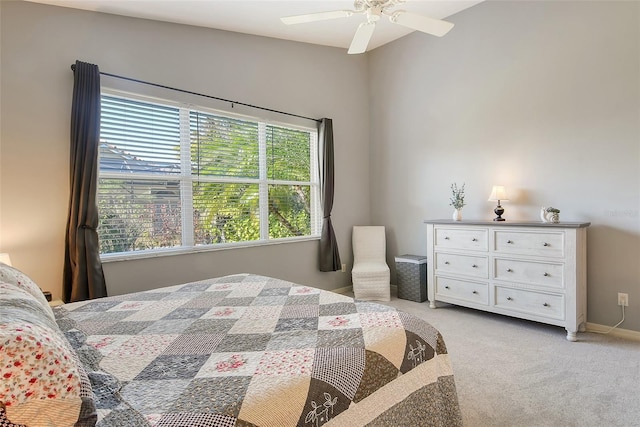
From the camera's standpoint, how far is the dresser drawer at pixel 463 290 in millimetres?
3355

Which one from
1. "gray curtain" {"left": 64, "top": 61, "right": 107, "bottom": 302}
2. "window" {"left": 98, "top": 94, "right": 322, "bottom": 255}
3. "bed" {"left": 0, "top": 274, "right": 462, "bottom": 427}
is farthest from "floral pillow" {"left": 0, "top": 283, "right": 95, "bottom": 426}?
"window" {"left": 98, "top": 94, "right": 322, "bottom": 255}

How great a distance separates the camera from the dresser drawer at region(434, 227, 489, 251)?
3.34 m

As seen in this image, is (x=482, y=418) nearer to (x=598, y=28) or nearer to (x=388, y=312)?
(x=388, y=312)

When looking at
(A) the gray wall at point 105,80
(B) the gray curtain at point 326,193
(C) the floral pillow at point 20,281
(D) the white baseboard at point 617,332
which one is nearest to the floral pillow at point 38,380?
(C) the floral pillow at point 20,281

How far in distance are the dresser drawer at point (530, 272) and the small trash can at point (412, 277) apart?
2.88 ft

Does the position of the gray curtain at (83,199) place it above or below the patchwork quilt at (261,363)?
above

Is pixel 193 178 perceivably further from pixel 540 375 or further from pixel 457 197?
pixel 540 375

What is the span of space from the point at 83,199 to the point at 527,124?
13.3 feet

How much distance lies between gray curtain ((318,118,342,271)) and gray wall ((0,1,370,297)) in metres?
0.14

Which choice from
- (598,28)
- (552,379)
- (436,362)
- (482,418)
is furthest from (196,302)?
(598,28)

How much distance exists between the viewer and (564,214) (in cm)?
320

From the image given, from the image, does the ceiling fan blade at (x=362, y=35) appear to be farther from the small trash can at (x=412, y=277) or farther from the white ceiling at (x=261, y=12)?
the small trash can at (x=412, y=277)

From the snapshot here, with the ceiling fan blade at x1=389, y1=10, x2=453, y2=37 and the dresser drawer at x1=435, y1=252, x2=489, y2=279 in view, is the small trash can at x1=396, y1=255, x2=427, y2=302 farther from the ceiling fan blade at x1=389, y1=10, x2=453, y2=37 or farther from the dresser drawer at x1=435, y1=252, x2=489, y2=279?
the ceiling fan blade at x1=389, y1=10, x2=453, y2=37

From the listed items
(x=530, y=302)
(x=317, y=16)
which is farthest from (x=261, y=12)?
(x=530, y=302)
